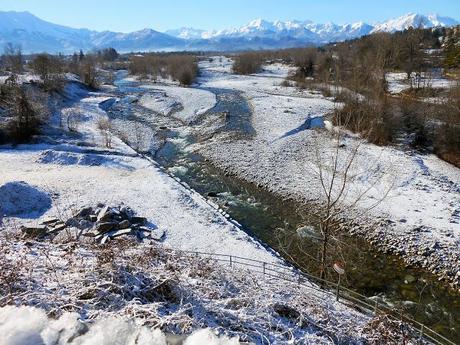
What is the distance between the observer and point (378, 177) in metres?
29.0

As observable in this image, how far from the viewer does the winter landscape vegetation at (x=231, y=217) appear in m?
8.67

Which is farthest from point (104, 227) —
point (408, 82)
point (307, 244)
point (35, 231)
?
point (408, 82)

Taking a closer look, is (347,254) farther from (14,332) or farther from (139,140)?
(139,140)

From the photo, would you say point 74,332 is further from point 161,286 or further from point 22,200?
point 22,200

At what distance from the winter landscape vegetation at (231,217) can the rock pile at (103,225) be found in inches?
3.9

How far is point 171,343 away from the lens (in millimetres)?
7684

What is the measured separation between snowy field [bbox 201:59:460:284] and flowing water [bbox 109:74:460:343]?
1.17 meters

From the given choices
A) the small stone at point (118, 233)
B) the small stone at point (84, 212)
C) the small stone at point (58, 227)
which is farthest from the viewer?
the small stone at point (84, 212)

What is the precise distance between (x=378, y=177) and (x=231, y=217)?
12577mm

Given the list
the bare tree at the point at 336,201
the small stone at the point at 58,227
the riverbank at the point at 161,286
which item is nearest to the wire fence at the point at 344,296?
the riverbank at the point at 161,286

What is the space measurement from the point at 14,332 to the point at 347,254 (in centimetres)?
1611

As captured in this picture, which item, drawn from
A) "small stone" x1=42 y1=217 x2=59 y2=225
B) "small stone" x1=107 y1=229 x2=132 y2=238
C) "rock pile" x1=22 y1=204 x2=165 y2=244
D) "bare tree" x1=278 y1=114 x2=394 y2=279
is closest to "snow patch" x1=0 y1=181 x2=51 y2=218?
"small stone" x1=42 y1=217 x2=59 y2=225

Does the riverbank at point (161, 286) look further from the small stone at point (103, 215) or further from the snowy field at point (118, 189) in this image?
the small stone at point (103, 215)

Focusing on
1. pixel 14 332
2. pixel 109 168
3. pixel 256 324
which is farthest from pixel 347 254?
pixel 109 168
